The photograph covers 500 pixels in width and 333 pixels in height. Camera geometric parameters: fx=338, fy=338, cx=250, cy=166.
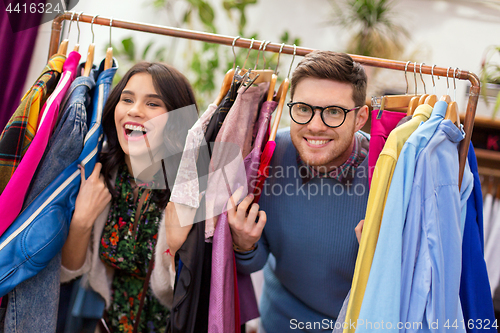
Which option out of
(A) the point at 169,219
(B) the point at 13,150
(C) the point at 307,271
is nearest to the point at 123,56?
(B) the point at 13,150

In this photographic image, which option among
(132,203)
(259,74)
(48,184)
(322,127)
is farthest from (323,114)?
(48,184)

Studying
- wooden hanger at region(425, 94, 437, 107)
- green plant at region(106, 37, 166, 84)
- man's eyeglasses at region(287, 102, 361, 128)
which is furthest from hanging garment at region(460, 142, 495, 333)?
green plant at region(106, 37, 166, 84)

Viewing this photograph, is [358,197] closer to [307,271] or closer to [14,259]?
[307,271]

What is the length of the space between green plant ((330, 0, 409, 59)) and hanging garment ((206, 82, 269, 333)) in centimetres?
210

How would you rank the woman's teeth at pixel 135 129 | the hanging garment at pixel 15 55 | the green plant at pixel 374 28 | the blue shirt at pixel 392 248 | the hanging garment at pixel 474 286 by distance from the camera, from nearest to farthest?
1. the blue shirt at pixel 392 248
2. the hanging garment at pixel 474 286
3. the woman's teeth at pixel 135 129
4. the hanging garment at pixel 15 55
5. the green plant at pixel 374 28

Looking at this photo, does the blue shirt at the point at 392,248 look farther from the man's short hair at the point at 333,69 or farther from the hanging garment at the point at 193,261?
the hanging garment at the point at 193,261

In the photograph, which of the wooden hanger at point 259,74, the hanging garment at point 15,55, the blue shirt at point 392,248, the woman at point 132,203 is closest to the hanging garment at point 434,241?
the blue shirt at point 392,248

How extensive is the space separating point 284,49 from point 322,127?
33 centimetres

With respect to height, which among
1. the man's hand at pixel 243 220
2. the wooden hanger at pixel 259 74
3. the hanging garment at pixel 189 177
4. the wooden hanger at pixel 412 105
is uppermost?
the wooden hanger at pixel 259 74

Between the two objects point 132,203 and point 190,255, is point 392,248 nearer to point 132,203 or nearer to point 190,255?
point 190,255

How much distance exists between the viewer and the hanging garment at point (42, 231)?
1.03 meters

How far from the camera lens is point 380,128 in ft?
3.69

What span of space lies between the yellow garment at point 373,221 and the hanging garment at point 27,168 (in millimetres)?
1017

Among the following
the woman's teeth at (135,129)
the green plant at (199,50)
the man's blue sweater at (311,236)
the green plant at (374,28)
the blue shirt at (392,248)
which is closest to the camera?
the blue shirt at (392,248)
